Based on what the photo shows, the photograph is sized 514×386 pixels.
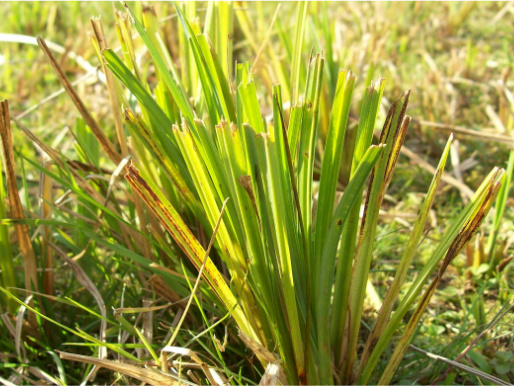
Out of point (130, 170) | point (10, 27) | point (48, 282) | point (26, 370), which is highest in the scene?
point (10, 27)

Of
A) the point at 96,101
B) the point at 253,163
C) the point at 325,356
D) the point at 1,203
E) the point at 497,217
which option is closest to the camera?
the point at 253,163

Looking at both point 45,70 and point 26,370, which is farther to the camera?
point 45,70

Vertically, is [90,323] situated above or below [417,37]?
below

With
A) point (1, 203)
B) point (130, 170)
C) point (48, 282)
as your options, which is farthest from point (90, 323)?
point (130, 170)

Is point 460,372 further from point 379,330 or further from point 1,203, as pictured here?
point 1,203

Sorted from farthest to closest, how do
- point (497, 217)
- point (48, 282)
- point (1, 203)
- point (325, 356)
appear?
1. point (497, 217)
2. point (48, 282)
3. point (1, 203)
4. point (325, 356)

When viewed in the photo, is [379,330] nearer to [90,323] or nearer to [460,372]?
[460,372]

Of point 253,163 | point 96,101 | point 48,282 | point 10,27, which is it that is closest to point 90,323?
point 48,282
